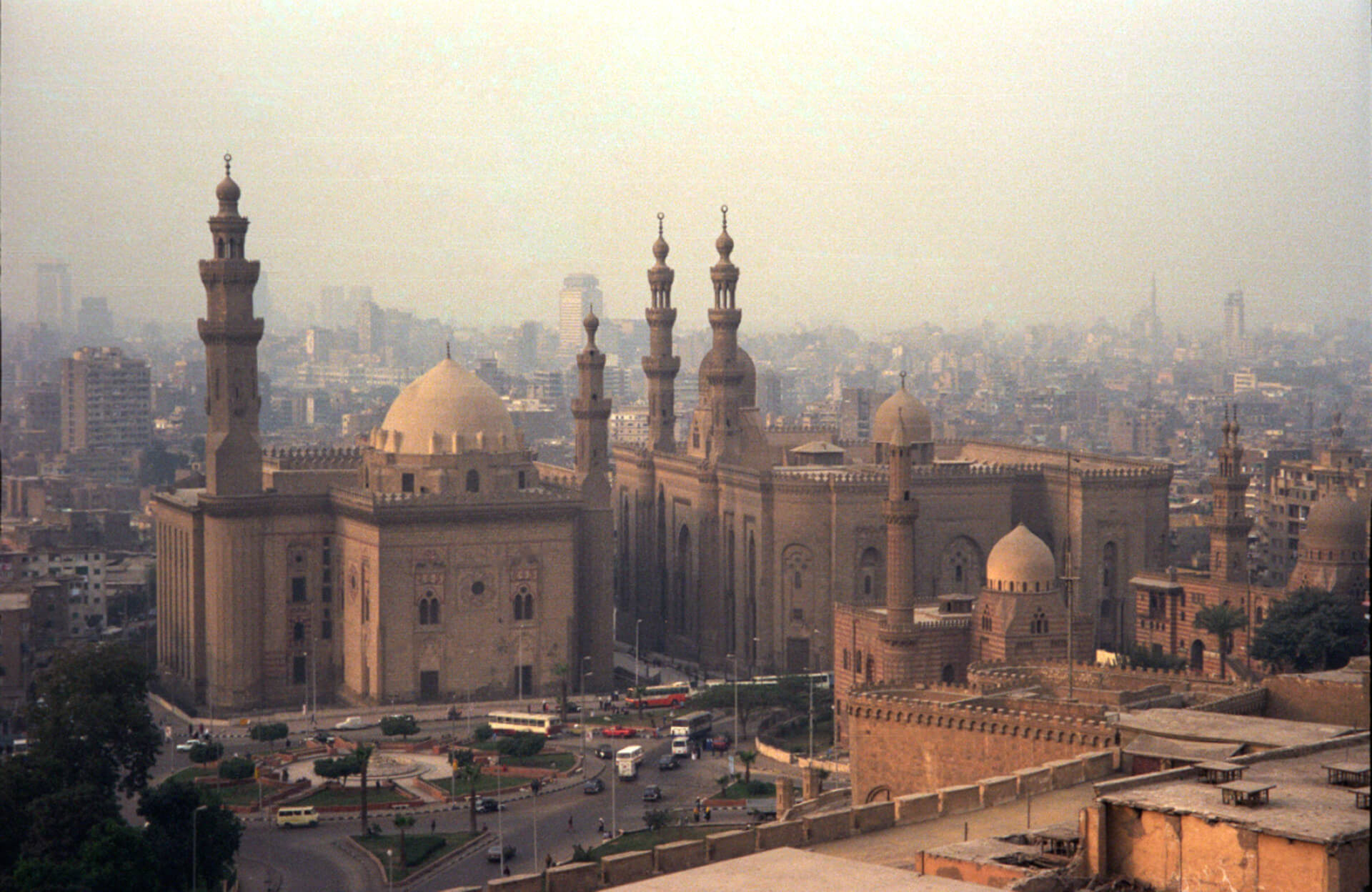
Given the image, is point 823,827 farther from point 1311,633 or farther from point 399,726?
point 1311,633

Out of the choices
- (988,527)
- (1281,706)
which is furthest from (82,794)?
(988,527)

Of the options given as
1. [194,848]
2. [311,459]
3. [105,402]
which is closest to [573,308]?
[105,402]

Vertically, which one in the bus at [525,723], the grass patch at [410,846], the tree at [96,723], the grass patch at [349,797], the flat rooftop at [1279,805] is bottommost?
the grass patch at [410,846]

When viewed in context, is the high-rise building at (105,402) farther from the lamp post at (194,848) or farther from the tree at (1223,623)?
the tree at (1223,623)

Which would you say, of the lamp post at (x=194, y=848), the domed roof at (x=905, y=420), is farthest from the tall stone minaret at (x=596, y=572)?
the lamp post at (x=194, y=848)

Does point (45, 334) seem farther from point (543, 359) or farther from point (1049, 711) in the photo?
point (543, 359)

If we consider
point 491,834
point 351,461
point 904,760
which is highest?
point 351,461

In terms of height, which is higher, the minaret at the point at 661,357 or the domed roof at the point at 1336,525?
the minaret at the point at 661,357
